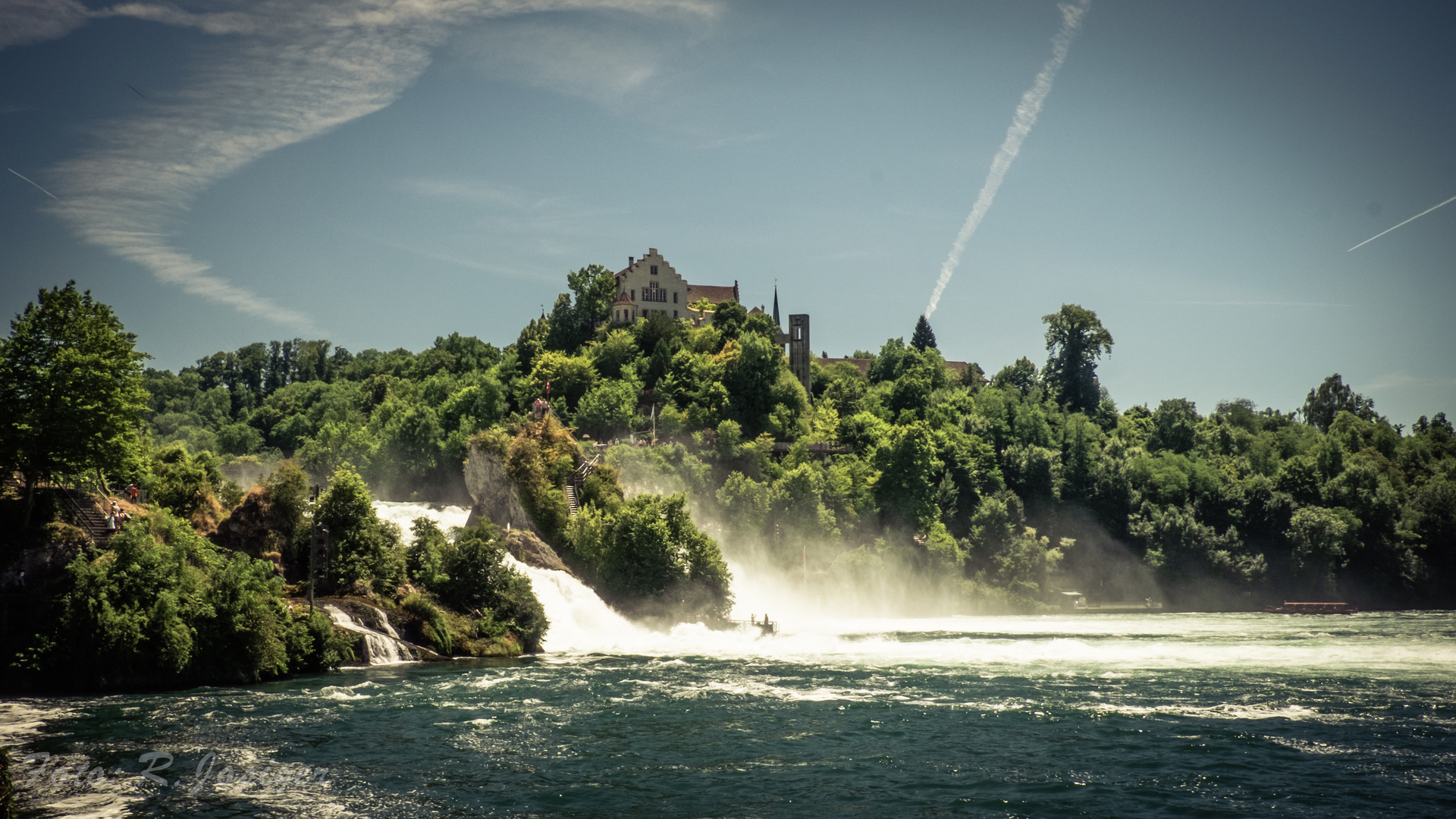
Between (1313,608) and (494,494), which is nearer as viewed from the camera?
(494,494)

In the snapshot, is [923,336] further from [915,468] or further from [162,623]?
[162,623]

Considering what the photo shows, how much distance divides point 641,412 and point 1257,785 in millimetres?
81677

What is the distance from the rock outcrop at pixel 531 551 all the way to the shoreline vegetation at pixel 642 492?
38 cm

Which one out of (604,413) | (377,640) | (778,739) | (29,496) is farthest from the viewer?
(604,413)

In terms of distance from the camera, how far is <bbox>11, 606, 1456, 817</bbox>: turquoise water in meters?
25.2

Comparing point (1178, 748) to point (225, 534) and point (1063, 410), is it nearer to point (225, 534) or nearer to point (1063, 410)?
point (225, 534)

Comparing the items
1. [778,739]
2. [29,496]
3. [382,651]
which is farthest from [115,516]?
[778,739]

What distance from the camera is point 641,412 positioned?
342ft

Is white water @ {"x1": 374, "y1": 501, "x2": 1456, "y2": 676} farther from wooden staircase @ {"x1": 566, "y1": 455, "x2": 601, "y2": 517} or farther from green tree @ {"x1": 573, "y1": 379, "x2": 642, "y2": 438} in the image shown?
green tree @ {"x1": 573, "y1": 379, "x2": 642, "y2": 438}

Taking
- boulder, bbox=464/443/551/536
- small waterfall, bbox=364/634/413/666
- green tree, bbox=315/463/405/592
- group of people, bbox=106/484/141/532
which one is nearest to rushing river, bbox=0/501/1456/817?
small waterfall, bbox=364/634/413/666

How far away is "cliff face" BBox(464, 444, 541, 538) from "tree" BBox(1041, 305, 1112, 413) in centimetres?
8800

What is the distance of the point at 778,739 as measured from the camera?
106ft

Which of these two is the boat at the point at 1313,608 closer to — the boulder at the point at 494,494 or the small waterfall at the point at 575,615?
the small waterfall at the point at 575,615

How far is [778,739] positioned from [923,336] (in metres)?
132
